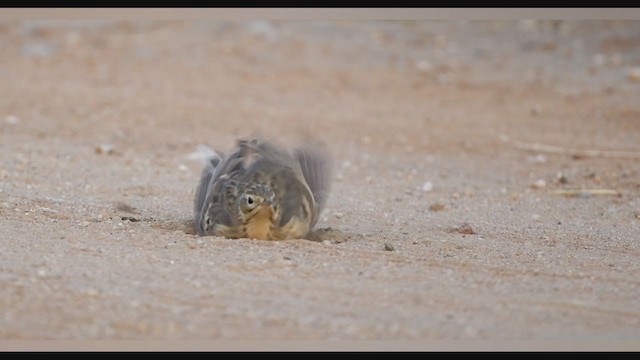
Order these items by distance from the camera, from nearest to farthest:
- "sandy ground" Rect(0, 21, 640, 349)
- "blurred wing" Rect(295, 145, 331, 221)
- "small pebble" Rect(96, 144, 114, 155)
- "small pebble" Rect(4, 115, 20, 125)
Result: 1. "sandy ground" Rect(0, 21, 640, 349)
2. "blurred wing" Rect(295, 145, 331, 221)
3. "small pebble" Rect(96, 144, 114, 155)
4. "small pebble" Rect(4, 115, 20, 125)

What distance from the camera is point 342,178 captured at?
9156 mm

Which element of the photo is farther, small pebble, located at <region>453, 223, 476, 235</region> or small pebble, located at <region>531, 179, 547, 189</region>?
small pebble, located at <region>531, 179, 547, 189</region>

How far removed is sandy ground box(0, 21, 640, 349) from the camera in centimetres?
500

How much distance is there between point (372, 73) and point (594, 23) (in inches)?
118

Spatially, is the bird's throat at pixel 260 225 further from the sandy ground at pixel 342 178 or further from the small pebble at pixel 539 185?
the small pebble at pixel 539 185

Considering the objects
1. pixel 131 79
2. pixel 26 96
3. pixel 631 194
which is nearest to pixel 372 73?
pixel 131 79

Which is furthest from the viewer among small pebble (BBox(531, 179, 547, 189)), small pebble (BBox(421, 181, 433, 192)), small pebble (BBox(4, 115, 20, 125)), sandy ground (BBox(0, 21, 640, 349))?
small pebble (BBox(4, 115, 20, 125))

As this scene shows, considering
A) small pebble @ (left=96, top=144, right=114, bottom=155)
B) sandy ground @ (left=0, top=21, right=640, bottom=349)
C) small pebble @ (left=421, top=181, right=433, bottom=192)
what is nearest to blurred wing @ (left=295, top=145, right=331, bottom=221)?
sandy ground @ (left=0, top=21, right=640, bottom=349)

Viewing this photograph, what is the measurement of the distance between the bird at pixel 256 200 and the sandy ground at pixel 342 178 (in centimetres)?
12

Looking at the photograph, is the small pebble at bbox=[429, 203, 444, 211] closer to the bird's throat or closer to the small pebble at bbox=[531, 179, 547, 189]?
the small pebble at bbox=[531, 179, 547, 189]

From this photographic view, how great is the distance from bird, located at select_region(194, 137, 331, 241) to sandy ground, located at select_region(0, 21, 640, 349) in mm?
119

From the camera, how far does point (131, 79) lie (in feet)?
41.8

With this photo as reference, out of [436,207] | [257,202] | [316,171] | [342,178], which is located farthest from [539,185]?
[257,202]

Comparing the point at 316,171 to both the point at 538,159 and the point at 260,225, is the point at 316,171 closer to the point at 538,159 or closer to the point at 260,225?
the point at 260,225
